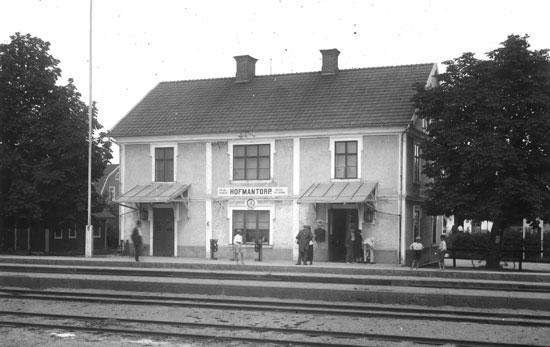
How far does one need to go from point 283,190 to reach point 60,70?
18.0 m

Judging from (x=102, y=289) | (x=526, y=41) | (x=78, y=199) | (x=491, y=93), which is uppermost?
(x=526, y=41)

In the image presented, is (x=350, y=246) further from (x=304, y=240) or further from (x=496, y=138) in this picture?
(x=496, y=138)

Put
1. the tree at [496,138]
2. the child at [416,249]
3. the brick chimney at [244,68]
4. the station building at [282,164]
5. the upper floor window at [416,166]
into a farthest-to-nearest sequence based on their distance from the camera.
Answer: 1. the brick chimney at [244,68]
2. the upper floor window at [416,166]
3. the station building at [282,164]
4. the child at [416,249]
5. the tree at [496,138]

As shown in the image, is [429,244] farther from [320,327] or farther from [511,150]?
[320,327]

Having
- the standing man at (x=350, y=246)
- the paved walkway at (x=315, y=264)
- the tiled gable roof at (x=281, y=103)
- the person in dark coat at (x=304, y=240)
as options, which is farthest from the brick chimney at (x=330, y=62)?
the paved walkway at (x=315, y=264)

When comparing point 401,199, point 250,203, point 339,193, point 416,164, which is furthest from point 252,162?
point 416,164

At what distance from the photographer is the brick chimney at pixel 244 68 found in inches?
1369

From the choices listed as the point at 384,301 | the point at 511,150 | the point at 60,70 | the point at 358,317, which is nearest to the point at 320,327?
the point at 358,317

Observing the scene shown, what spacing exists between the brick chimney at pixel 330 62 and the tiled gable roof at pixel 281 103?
332 millimetres

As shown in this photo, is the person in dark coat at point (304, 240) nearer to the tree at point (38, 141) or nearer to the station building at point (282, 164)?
the station building at point (282, 164)

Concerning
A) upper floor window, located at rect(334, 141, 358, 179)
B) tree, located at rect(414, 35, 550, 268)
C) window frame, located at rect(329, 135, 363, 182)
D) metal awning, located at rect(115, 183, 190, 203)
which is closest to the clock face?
metal awning, located at rect(115, 183, 190, 203)

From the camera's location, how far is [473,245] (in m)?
38.4

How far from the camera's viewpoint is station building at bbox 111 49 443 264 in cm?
2842

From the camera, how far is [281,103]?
104 feet
